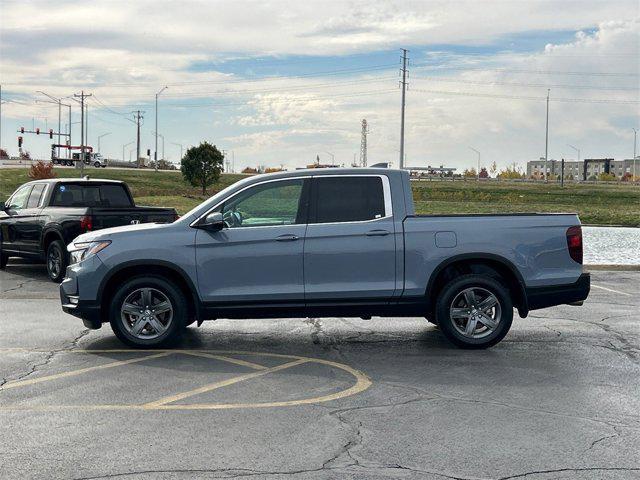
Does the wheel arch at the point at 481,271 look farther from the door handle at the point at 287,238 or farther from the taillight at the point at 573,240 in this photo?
the door handle at the point at 287,238

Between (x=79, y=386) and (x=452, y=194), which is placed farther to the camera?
(x=452, y=194)

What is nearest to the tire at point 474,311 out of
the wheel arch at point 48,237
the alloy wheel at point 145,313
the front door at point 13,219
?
the alloy wheel at point 145,313

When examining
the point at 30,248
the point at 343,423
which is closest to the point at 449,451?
the point at 343,423

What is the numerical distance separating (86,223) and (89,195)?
179 centimetres

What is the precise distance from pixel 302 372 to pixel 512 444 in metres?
2.79

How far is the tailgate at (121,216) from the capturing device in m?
15.3

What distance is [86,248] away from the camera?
9.60 m

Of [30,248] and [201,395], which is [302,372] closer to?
[201,395]

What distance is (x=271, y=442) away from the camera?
588 cm

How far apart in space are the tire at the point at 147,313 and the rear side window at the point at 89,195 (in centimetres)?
796

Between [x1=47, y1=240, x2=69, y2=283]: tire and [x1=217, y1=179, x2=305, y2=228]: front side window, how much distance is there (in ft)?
23.8

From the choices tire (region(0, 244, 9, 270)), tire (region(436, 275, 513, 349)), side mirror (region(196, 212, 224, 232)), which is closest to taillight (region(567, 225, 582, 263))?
tire (region(436, 275, 513, 349))

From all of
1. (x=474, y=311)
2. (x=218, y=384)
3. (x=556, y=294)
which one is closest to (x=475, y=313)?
(x=474, y=311)

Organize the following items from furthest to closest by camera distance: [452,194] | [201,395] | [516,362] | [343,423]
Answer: [452,194], [516,362], [201,395], [343,423]
